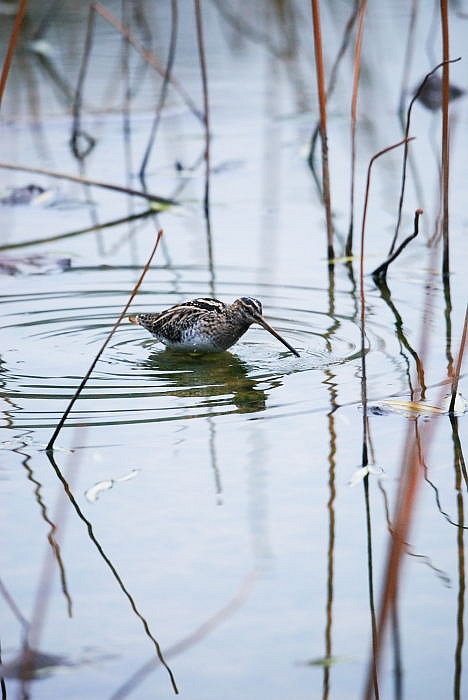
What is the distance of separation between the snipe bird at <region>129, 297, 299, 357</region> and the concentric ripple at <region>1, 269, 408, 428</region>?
0.29 ft

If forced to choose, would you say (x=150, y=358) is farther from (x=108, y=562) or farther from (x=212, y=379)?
(x=108, y=562)

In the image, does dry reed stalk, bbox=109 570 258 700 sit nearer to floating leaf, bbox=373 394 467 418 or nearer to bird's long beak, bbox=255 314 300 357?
floating leaf, bbox=373 394 467 418

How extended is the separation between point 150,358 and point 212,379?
23.3 inches

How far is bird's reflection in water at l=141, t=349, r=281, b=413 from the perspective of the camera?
584 centimetres

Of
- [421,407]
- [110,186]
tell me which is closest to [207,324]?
[421,407]

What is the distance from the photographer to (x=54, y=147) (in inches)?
461

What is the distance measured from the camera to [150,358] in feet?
22.1

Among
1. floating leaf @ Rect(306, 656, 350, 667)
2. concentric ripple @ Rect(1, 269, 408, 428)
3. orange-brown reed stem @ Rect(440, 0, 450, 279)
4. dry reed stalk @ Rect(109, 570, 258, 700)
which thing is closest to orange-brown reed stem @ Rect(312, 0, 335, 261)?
concentric ripple @ Rect(1, 269, 408, 428)

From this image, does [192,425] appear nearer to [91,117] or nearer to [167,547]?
[167,547]

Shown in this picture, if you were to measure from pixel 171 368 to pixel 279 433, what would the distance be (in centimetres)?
129

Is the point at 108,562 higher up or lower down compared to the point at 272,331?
lower down

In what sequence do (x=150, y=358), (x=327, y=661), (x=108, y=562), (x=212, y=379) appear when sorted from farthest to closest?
(x=150, y=358) → (x=212, y=379) → (x=108, y=562) → (x=327, y=661)

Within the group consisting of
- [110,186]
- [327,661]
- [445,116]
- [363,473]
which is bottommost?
[327,661]

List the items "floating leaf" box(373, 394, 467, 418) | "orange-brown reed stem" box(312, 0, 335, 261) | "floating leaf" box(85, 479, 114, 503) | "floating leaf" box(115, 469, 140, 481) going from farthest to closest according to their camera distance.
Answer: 1. "orange-brown reed stem" box(312, 0, 335, 261)
2. "floating leaf" box(373, 394, 467, 418)
3. "floating leaf" box(115, 469, 140, 481)
4. "floating leaf" box(85, 479, 114, 503)
